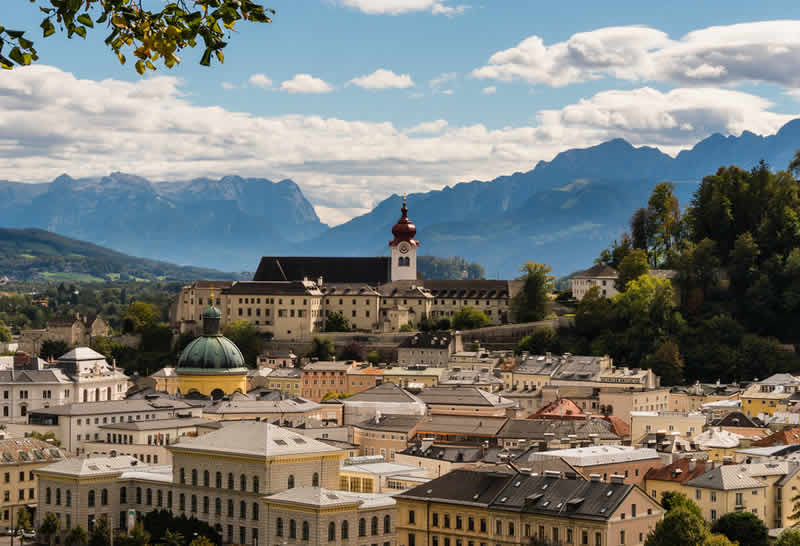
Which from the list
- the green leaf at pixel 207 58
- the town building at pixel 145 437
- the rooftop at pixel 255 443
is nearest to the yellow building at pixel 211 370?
the town building at pixel 145 437

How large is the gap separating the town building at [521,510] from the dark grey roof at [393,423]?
28324 millimetres

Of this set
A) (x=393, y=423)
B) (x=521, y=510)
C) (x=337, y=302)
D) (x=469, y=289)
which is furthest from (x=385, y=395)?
(x=521, y=510)

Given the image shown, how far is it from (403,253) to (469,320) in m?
19.7

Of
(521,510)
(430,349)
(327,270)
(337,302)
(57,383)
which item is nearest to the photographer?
(521,510)

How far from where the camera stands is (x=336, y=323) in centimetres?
14288

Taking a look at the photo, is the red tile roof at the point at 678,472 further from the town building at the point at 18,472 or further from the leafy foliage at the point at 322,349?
the leafy foliage at the point at 322,349

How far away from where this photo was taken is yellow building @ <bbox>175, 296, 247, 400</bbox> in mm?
116062

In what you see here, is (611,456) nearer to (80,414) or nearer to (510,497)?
(510,497)

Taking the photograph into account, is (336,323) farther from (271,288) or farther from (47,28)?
(47,28)

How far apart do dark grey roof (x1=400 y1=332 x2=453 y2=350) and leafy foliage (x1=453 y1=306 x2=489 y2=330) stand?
5973 mm

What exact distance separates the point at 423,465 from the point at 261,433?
691 inches

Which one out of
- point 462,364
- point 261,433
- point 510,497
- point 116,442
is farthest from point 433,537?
point 462,364

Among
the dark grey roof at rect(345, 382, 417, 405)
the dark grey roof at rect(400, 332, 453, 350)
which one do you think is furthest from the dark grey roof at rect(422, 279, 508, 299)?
the dark grey roof at rect(345, 382, 417, 405)

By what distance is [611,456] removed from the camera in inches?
2990
